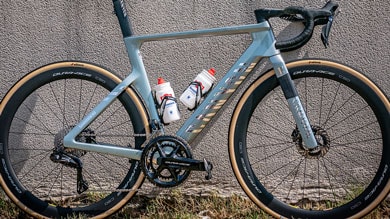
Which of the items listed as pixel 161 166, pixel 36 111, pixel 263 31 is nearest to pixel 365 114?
pixel 263 31

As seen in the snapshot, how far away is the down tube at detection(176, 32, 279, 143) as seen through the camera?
3881mm

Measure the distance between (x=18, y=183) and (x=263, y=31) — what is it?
6.61 feet

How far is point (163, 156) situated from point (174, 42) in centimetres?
94

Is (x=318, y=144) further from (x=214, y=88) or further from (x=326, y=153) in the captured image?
(x=214, y=88)

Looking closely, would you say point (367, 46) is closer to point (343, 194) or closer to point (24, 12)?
point (343, 194)

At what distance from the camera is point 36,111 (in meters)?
4.57

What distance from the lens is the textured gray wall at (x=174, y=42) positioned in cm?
428

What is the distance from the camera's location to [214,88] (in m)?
3.98

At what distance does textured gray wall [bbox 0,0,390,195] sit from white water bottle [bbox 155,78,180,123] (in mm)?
426

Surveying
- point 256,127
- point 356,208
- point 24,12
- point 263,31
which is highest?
point 24,12

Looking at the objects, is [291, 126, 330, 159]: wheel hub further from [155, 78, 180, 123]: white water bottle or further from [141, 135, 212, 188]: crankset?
[155, 78, 180, 123]: white water bottle

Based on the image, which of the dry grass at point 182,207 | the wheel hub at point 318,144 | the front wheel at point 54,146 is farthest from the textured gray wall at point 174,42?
the wheel hub at point 318,144

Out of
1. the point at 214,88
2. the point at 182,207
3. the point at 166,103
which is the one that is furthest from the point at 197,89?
the point at 182,207

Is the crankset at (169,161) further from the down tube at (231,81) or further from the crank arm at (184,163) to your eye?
the down tube at (231,81)
